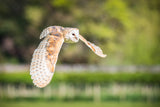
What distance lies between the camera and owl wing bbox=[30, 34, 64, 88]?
3.17m

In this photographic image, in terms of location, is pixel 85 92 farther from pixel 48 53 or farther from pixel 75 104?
pixel 48 53

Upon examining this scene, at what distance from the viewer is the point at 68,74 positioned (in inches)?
752

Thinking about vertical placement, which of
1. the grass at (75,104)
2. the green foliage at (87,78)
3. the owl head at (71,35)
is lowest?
the grass at (75,104)

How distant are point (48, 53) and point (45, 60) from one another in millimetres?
90

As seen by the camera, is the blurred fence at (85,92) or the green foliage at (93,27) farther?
the green foliage at (93,27)

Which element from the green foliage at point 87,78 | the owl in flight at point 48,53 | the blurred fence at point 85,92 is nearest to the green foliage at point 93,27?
the blurred fence at point 85,92

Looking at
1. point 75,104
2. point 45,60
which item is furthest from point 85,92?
point 45,60

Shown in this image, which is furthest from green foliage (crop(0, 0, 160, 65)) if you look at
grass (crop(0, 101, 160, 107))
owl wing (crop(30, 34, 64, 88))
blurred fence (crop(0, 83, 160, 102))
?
owl wing (crop(30, 34, 64, 88))

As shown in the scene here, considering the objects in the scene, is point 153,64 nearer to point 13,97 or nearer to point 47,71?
point 13,97

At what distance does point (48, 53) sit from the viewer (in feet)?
11.3

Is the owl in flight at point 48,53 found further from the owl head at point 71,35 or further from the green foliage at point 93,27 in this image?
the green foliage at point 93,27

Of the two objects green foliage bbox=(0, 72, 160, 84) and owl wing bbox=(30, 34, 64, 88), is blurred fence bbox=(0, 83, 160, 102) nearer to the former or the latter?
green foliage bbox=(0, 72, 160, 84)

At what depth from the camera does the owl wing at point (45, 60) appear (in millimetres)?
3168

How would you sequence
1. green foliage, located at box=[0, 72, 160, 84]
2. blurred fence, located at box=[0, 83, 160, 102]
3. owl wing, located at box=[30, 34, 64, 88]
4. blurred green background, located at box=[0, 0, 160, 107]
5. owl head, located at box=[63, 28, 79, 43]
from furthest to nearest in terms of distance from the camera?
blurred green background, located at box=[0, 0, 160, 107], blurred fence, located at box=[0, 83, 160, 102], green foliage, located at box=[0, 72, 160, 84], owl head, located at box=[63, 28, 79, 43], owl wing, located at box=[30, 34, 64, 88]
